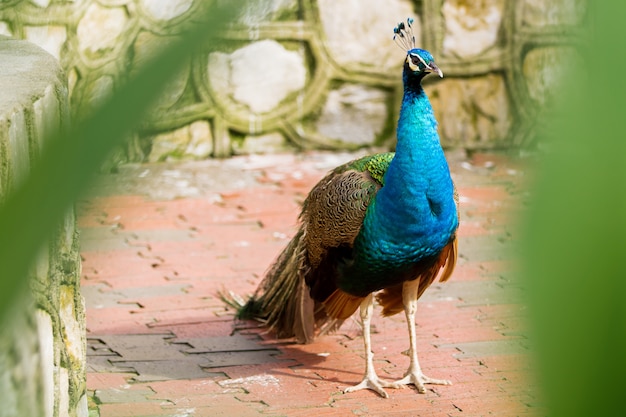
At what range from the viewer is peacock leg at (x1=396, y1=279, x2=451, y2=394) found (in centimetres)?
321

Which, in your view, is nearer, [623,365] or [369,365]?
[623,365]

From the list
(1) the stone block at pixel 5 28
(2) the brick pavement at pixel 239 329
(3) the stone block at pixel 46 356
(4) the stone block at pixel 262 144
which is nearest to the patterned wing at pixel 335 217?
(2) the brick pavement at pixel 239 329

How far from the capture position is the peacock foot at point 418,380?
10.5 ft

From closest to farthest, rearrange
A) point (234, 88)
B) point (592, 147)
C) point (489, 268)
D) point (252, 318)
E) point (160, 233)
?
1. point (592, 147)
2. point (252, 318)
3. point (489, 268)
4. point (160, 233)
5. point (234, 88)

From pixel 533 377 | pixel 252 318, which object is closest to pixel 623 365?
pixel 533 377

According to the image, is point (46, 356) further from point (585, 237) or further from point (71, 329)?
point (585, 237)

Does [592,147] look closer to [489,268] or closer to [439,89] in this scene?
[489,268]

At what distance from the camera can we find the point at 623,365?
0.38 m

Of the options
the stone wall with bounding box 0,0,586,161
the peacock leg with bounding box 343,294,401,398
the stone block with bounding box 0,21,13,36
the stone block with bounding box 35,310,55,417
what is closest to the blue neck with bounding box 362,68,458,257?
the peacock leg with bounding box 343,294,401,398

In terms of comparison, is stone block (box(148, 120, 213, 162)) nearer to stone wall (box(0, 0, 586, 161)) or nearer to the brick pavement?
stone wall (box(0, 0, 586, 161))

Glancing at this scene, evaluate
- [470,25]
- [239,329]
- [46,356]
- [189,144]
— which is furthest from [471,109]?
Result: [46,356]

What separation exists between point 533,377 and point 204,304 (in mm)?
3677

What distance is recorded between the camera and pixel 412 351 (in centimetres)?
322

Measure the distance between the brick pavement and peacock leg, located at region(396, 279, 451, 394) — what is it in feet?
0.13
